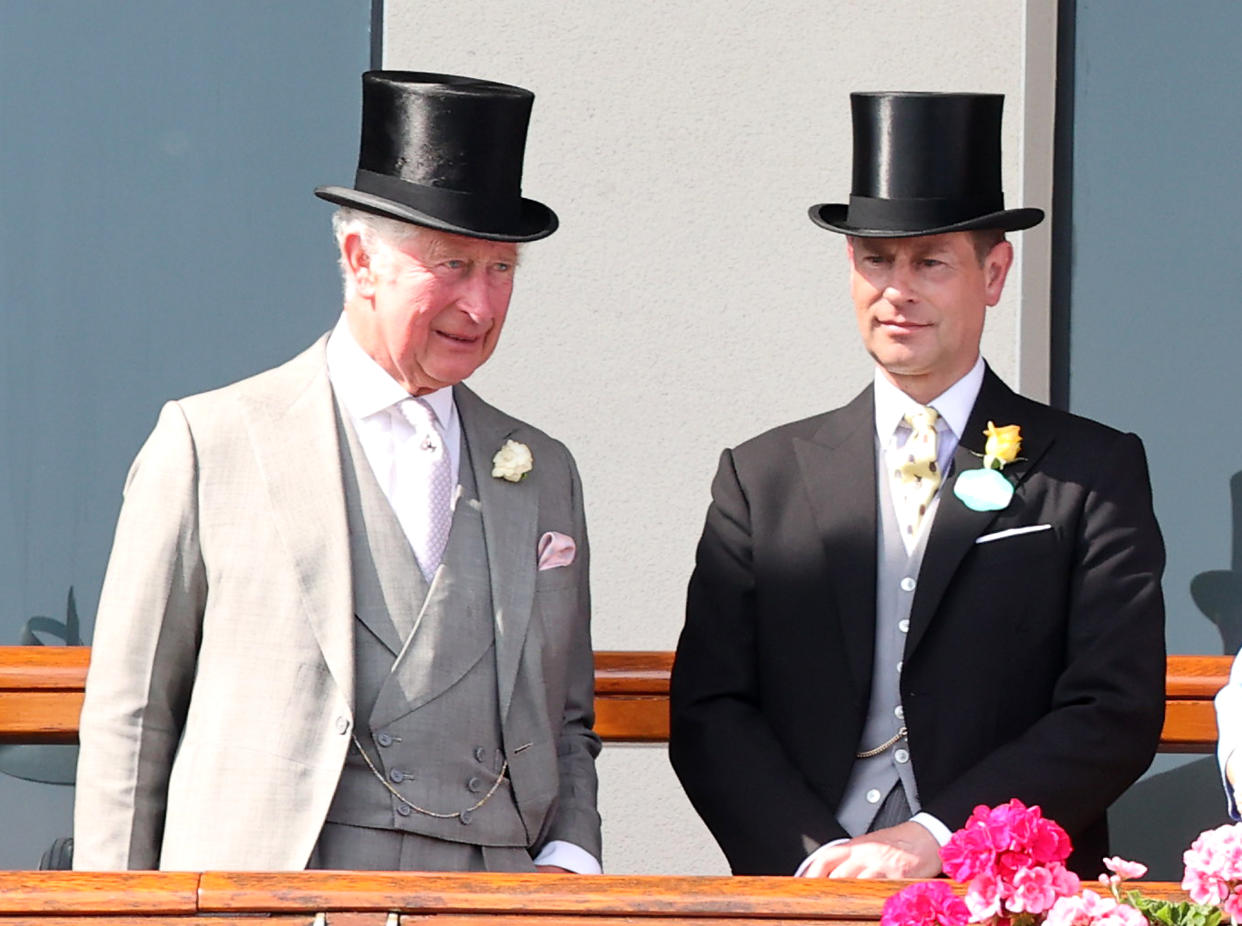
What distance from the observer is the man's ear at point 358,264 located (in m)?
3.42

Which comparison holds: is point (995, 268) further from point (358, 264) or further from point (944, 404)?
point (358, 264)

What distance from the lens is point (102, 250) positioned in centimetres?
498

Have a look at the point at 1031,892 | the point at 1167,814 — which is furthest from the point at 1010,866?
the point at 1167,814

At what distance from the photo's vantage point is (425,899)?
109 inches

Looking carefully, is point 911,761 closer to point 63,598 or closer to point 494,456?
point 494,456

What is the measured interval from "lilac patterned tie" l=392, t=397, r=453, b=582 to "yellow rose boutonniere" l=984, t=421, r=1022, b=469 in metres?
0.86

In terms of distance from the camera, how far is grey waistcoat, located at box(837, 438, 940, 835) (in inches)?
139

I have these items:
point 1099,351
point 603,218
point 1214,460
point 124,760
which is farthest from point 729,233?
point 124,760

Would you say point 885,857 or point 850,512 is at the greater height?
point 850,512

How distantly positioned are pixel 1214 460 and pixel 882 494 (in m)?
1.72

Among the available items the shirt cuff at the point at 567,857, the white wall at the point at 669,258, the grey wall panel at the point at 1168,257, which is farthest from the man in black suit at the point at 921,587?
the grey wall panel at the point at 1168,257

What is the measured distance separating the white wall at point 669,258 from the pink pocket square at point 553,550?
59.2 inches

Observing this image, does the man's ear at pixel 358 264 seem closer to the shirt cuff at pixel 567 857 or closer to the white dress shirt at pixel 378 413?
the white dress shirt at pixel 378 413

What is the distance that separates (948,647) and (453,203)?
3.34ft
